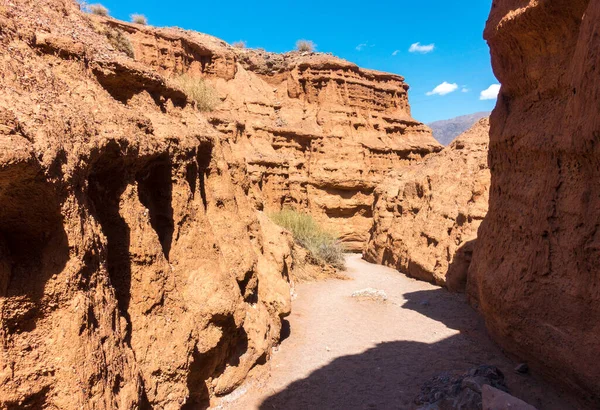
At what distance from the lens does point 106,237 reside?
274 cm

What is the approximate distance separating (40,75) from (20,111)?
536mm

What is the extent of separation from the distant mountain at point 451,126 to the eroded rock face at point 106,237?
388 ft

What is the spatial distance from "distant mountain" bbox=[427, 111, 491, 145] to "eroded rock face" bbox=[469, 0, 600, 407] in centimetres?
11572

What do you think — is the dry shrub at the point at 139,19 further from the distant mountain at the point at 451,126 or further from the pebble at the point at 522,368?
the distant mountain at the point at 451,126

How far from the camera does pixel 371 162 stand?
872 inches

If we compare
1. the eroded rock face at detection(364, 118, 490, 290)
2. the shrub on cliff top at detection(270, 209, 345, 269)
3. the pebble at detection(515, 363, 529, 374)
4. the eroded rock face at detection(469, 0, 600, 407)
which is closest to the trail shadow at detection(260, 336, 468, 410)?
the pebble at detection(515, 363, 529, 374)

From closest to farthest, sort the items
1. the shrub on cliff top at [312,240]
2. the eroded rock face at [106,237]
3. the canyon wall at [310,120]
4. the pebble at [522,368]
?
the eroded rock face at [106,237], the pebble at [522,368], the shrub on cliff top at [312,240], the canyon wall at [310,120]

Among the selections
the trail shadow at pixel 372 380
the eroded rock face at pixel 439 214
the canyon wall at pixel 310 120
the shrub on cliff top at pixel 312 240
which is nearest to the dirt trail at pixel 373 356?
the trail shadow at pixel 372 380

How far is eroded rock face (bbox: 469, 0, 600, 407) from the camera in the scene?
364cm

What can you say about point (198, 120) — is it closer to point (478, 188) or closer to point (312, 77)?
point (478, 188)

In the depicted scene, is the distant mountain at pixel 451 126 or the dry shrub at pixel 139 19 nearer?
the dry shrub at pixel 139 19

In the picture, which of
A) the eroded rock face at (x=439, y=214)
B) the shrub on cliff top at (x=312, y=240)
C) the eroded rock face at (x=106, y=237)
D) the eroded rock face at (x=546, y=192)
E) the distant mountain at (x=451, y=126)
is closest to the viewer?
the eroded rock face at (x=106, y=237)

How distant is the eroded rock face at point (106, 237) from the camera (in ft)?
6.65

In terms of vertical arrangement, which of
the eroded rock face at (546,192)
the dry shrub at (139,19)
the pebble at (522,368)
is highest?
the dry shrub at (139,19)
